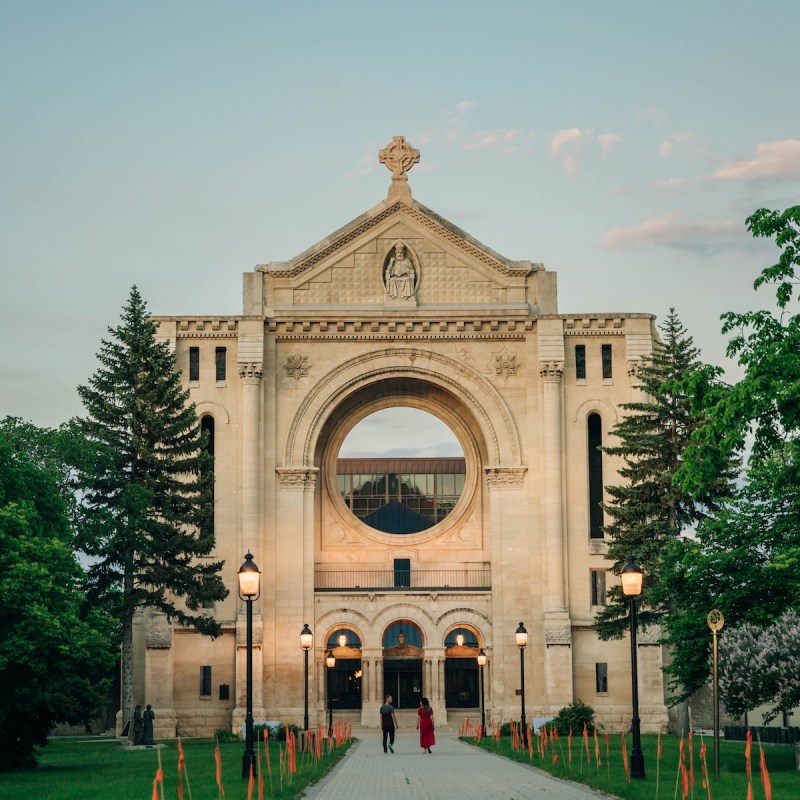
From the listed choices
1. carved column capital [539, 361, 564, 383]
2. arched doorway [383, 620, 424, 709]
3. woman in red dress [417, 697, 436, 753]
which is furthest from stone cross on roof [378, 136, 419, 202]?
woman in red dress [417, 697, 436, 753]

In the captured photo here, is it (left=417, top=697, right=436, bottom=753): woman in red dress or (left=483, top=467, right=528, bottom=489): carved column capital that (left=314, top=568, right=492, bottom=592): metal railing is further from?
(left=417, top=697, right=436, bottom=753): woman in red dress

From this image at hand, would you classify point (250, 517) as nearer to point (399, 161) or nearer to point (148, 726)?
point (148, 726)

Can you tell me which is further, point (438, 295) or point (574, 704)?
point (438, 295)

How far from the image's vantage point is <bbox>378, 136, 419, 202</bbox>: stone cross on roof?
65.2 meters

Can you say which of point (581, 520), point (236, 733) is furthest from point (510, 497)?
point (236, 733)

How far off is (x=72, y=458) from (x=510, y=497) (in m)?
21.6

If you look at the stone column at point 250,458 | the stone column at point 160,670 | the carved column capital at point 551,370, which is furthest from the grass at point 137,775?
the carved column capital at point 551,370

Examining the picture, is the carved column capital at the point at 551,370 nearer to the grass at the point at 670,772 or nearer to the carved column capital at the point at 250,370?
the carved column capital at the point at 250,370

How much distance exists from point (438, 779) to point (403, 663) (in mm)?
33553

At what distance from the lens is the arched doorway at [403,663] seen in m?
63.2

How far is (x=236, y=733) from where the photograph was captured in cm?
5738

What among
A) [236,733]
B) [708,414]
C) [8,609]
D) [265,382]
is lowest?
[236,733]

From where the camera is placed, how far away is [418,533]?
217 feet

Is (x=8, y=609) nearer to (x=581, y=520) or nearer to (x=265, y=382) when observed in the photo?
(x=265, y=382)
